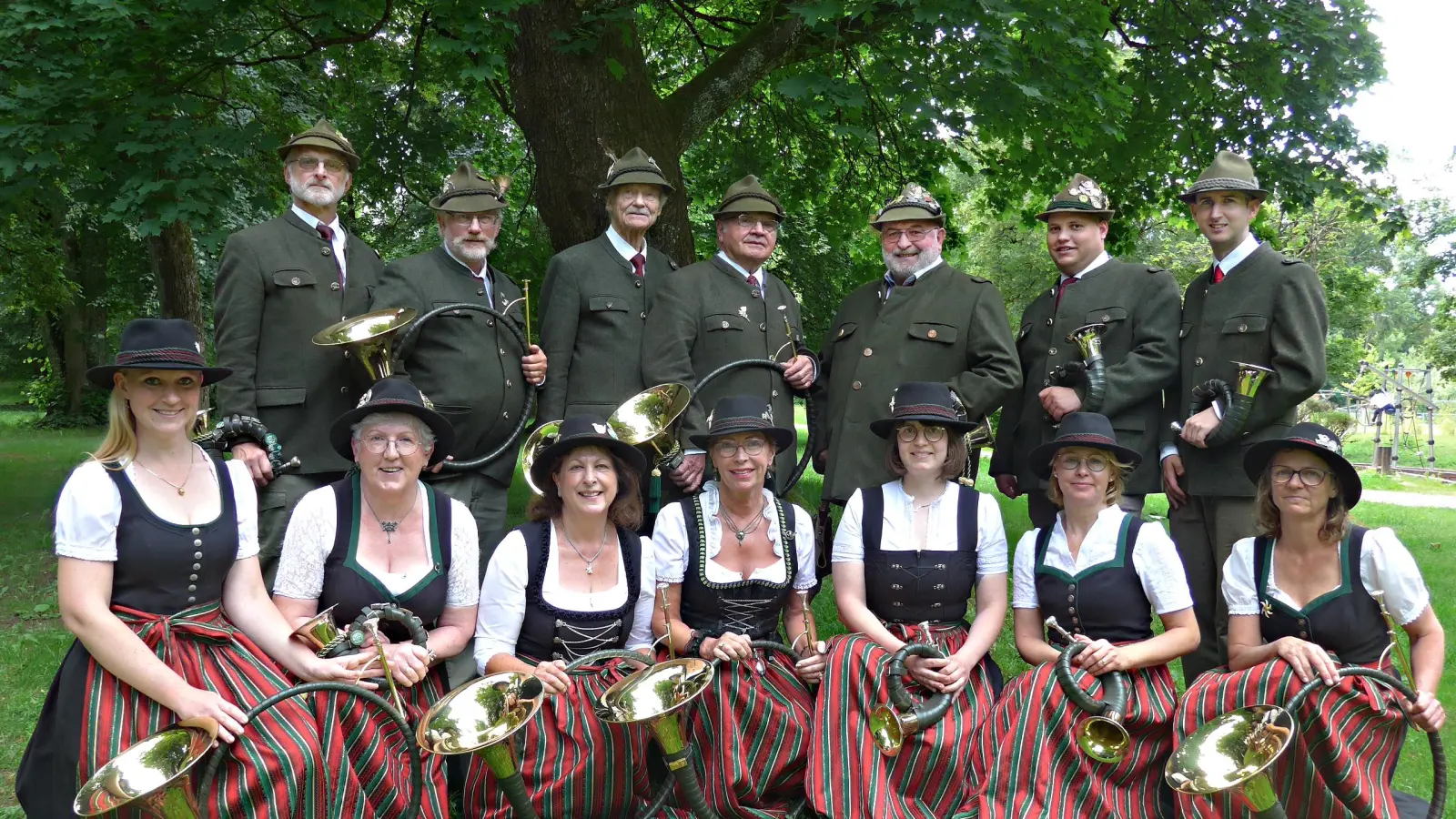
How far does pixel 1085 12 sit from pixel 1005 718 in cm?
467

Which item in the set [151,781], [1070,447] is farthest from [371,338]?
[1070,447]

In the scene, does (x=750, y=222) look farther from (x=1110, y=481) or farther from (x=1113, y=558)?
(x=1113, y=558)

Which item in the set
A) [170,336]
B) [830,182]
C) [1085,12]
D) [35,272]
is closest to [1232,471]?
[1085,12]

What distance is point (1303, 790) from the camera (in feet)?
11.3

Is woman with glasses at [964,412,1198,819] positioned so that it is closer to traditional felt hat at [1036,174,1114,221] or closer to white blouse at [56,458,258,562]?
traditional felt hat at [1036,174,1114,221]

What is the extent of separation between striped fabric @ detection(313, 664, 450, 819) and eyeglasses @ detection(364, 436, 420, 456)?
79 cm

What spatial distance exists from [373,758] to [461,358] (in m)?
1.88

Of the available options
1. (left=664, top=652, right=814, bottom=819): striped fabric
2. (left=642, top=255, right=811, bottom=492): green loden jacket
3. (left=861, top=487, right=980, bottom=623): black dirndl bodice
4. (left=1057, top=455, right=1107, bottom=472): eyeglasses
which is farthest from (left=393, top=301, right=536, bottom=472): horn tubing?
(left=1057, top=455, right=1107, bottom=472): eyeglasses

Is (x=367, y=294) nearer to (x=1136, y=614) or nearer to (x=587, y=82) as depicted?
(x=587, y=82)

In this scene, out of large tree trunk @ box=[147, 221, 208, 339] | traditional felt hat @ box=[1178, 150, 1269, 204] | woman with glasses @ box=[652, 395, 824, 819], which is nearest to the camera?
woman with glasses @ box=[652, 395, 824, 819]

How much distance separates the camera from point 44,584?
25.7 ft

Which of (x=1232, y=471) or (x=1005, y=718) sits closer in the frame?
(x=1005, y=718)

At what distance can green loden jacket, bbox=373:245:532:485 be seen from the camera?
4816 mm

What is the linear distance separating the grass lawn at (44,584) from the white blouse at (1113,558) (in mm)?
1398
